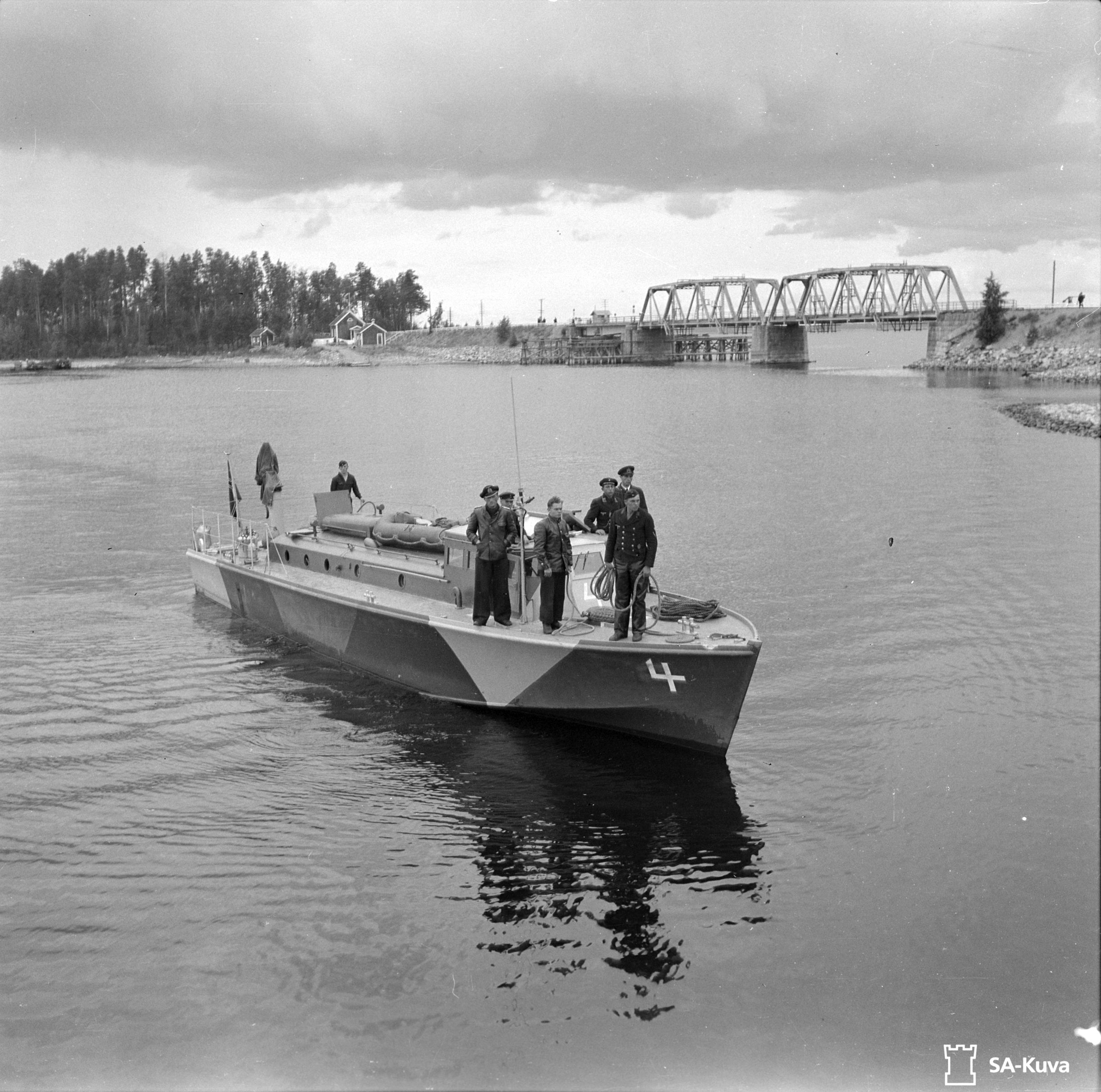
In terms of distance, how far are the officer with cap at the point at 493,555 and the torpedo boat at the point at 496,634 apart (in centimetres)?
22

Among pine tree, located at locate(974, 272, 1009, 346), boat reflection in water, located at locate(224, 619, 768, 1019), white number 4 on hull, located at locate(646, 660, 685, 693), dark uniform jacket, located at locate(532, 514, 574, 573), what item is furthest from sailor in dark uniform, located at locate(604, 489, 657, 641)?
pine tree, located at locate(974, 272, 1009, 346)

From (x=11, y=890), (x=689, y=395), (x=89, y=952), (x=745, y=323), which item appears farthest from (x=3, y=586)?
(x=745, y=323)

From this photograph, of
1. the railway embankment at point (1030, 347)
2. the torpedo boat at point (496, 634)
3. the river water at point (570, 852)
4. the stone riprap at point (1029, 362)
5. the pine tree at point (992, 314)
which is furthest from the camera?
the pine tree at point (992, 314)

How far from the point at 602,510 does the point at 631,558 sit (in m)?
1.22

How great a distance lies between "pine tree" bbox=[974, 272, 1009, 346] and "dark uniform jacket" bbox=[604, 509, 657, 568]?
303 feet

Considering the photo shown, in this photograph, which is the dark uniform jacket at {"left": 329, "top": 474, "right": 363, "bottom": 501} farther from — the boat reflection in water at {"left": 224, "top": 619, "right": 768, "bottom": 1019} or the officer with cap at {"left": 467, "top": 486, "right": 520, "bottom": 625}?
the officer with cap at {"left": 467, "top": 486, "right": 520, "bottom": 625}

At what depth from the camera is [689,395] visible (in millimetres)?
83000

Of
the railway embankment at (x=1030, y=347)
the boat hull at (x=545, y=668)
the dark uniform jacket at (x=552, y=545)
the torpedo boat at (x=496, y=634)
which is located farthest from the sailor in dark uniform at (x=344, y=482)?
the railway embankment at (x=1030, y=347)

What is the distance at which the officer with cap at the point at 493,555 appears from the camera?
14.6m

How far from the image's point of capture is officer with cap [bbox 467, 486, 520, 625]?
47.8ft

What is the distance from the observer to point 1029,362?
8238 cm

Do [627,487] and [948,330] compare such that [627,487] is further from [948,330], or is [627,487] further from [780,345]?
[780,345]

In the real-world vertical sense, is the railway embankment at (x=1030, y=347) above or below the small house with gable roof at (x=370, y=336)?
below

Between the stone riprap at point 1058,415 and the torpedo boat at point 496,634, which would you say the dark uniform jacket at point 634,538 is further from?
the stone riprap at point 1058,415
